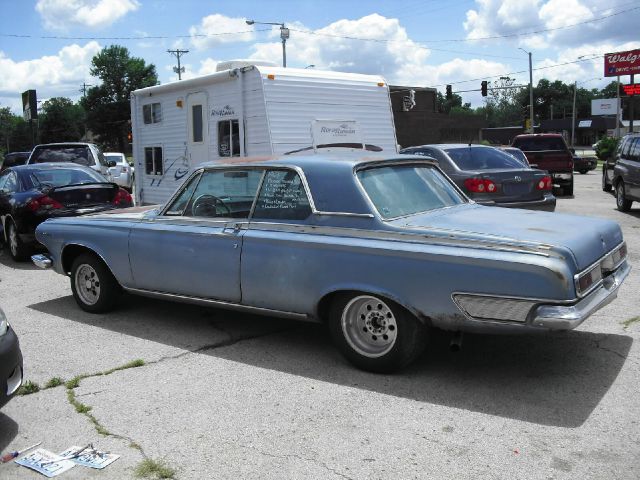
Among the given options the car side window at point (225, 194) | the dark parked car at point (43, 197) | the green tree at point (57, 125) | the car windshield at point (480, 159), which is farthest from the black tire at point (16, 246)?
the green tree at point (57, 125)

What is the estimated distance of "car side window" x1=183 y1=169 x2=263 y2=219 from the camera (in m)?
5.39

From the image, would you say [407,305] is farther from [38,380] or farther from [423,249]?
[38,380]

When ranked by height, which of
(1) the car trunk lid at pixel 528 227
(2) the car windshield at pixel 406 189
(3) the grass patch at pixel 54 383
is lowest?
(3) the grass patch at pixel 54 383

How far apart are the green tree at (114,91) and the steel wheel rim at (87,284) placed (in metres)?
79.0

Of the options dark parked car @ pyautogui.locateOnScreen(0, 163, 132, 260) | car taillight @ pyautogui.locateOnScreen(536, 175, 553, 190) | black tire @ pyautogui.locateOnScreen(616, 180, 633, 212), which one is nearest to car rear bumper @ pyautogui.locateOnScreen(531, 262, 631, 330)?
car taillight @ pyautogui.locateOnScreen(536, 175, 553, 190)

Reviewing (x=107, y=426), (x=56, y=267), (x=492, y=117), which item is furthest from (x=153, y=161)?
(x=492, y=117)

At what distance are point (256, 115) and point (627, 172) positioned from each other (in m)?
8.15

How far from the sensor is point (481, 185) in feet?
33.1

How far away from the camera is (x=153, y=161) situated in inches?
508

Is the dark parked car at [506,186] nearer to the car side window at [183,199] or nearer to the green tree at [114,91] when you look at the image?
the car side window at [183,199]

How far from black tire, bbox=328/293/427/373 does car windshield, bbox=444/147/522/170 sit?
6.55 metres

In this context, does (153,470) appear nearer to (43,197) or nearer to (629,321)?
(629,321)

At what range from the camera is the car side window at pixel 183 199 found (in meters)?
5.86

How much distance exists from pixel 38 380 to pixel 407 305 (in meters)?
2.67
